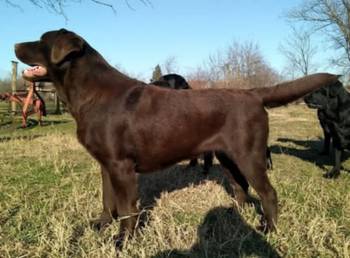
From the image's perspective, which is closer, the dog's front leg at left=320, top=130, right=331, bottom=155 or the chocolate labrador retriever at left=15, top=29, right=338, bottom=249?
the chocolate labrador retriever at left=15, top=29, right=338, bottom=249

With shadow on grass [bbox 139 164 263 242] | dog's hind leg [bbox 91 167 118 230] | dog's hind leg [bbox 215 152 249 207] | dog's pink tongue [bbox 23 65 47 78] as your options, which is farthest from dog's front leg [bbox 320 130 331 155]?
dog's pink tongue [bbox 23 65 47 78]

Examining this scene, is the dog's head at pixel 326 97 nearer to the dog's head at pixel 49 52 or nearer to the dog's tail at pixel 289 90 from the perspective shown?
the dog's tail at pixel 289 90

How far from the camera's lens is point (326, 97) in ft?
25.5

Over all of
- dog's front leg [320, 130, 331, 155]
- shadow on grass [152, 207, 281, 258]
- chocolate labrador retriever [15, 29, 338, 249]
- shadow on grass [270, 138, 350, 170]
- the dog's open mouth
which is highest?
the dog's open mouth

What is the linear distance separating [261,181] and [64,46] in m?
2.42

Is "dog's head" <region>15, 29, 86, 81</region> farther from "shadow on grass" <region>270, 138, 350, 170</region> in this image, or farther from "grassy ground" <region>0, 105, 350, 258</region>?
"shadow on grass" <region>270, 138, 350, 170</region>

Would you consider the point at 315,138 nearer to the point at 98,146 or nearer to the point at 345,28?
the point at 98,146

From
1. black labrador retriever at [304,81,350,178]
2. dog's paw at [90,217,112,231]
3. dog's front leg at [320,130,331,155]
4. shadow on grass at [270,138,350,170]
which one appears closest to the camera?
dog's paw at [90,217,112,231]

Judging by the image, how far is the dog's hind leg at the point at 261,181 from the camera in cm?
448

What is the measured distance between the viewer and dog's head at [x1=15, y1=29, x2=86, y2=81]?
13.8 ft

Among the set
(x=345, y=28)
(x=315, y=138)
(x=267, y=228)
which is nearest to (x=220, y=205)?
(x=267, y=228)

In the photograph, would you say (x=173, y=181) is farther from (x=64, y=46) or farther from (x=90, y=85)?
(x=64, y=46)

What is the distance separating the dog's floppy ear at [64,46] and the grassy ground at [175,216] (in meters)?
1.62

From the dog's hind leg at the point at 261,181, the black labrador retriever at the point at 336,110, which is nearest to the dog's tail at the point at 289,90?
the dog's hind leg at the point at 261,181
